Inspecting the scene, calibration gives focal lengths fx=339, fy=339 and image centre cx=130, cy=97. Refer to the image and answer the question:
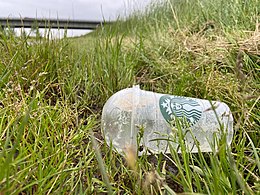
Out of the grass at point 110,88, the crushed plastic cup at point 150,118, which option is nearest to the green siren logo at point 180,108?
the crushed plastic cup at point 150,118

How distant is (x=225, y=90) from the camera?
5.93 ft

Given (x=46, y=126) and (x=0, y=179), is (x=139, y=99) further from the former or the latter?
(x=0, y=179)

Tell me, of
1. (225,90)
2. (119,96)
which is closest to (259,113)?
(225,90)

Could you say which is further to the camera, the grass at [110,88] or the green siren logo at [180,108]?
the green siren logo at [180,108]

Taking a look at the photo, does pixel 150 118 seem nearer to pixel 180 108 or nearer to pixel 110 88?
pixel 180 108

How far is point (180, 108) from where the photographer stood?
1.53m

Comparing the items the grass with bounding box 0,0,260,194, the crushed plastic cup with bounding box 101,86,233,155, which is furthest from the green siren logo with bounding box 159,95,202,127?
the grass with bounding box 0,0,260,194

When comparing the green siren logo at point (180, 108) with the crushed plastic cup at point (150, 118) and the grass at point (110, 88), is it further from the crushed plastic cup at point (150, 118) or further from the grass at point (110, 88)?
the grass at point (110, 88)

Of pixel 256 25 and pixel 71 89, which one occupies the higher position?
pixel 256 25

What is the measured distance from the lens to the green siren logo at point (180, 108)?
4.98 ft

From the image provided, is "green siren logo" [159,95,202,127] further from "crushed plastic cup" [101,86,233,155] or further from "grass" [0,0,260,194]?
"grass" [0,0,260,194]

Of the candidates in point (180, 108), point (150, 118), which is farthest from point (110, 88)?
point (180, 108)

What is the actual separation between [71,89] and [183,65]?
29.2 inches

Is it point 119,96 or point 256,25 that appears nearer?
point 119,96
